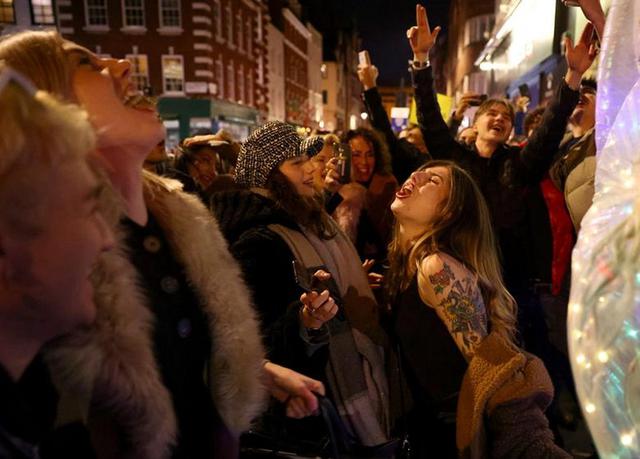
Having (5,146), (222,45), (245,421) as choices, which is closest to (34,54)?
(5,146)

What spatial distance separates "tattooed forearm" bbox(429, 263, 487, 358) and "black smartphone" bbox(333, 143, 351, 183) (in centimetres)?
237

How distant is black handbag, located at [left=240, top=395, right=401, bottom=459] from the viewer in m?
1.78

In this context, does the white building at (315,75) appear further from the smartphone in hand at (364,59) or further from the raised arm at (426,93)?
the raised arm at (426,93)

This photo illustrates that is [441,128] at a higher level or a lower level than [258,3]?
lower

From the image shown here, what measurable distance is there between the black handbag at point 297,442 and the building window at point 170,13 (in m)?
28.4

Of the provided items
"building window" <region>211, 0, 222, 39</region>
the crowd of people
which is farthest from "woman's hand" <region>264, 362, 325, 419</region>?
"building window" <region>211, 0, 222, 39</region>

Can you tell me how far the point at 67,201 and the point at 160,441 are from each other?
657mm

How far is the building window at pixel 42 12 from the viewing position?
81.0 feet

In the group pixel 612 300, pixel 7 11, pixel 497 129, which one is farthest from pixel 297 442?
pixel 7 11

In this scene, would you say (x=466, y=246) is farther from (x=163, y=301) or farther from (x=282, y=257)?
(x=163, y=301)

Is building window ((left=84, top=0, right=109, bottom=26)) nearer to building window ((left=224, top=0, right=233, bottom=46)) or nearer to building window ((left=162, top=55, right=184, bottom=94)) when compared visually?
building window ((left=162, top=55, right=184, bottom=94))

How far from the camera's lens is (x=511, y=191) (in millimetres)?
3744

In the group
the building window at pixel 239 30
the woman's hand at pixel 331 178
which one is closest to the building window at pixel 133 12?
the building window at pixel 239 30

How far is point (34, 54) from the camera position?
1257mm
